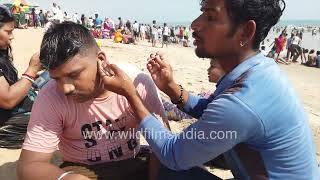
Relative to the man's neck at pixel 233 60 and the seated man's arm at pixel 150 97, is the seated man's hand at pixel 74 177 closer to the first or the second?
the seated man's arm at pixel 150 97

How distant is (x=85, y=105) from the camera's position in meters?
2.47

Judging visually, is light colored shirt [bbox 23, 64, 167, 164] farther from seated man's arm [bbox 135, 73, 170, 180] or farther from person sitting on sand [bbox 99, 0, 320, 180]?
person sitting on sand [bbox 99, 0, 320, 180]

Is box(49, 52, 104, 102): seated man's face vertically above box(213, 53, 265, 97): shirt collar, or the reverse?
box(213, 53, 265, 97): shirt collar

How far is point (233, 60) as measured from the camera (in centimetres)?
204

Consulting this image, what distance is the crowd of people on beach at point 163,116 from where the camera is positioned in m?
1.87

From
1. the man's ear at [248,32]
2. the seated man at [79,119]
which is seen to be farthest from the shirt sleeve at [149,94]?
the man's ear at [248,32]

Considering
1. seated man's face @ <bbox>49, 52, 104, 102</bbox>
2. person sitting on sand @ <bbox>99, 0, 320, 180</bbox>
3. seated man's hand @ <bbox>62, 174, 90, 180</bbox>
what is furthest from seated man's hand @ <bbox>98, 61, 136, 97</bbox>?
seated man's hand @ <bbox>62, 174, 90, 180</bbox>

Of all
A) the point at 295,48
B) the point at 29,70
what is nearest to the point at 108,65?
the point at 29,70

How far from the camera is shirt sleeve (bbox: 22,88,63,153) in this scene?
234cm

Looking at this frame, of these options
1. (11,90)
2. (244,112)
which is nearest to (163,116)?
(244,112)

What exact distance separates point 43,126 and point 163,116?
2.43 feet

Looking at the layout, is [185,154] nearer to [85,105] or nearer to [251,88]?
[251,88]

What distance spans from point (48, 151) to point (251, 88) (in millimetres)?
1229

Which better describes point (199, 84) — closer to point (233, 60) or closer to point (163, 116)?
point (163, 116)
